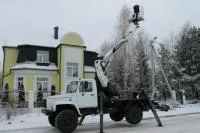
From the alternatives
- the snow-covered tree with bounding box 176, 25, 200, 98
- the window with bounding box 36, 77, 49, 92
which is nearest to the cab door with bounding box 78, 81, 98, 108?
the window with bounding box 36, 77, 49, 92

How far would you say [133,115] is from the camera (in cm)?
1516

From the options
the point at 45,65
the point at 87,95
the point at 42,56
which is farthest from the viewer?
the point at 42,56

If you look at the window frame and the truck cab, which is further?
the window frame

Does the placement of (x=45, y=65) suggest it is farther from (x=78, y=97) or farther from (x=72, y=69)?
(x=78, y=97)

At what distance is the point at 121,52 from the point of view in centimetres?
3484

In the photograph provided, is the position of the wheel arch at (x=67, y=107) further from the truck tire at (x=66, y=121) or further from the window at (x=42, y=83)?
the window at (x=42, y=83)

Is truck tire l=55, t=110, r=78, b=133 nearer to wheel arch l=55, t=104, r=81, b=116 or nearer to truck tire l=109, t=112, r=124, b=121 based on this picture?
wheel arch l=55, t=104, r=81, b=116

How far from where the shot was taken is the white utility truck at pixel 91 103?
42.9 feet

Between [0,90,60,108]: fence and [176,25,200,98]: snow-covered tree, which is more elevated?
[176,25,200,98]: snow-covered tree

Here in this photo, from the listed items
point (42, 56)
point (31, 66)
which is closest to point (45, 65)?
point (42, 56)

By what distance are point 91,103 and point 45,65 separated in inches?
667

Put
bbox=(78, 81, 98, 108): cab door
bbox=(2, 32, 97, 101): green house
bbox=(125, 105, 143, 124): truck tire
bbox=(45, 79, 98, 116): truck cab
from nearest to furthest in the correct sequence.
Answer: bbox=(45, 79, 98, 116): truck cab → bbox=(78, 81, 98, 108): cab door → bbox=(125, 105, 143, 124): truck tire → bbox=(2, 32, 97, 101): green house

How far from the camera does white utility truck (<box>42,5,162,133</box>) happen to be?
1308 cm

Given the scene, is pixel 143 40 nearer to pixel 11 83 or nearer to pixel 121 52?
pixel 121 52
